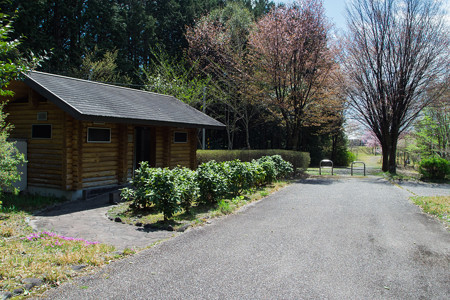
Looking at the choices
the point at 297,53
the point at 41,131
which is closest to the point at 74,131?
the point at 41,131

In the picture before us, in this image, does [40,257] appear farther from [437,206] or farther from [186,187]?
[437,206]

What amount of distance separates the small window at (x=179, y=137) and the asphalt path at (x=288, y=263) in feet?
20.3

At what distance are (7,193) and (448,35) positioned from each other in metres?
21.2

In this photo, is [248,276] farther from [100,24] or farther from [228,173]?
[100,24]

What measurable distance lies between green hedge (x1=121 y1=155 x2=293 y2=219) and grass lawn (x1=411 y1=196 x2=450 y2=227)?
490 cm

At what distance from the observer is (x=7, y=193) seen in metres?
9.01

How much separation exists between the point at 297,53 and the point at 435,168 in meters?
9.45

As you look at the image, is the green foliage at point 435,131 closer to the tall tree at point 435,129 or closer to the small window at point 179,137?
the tall tree at point 435,129

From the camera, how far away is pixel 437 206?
27.8ft

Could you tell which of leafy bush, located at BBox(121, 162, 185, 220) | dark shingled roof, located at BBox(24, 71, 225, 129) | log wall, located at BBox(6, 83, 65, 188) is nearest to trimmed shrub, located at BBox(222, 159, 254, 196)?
leafy bush, located at BBox(121, 162, 185, 220)

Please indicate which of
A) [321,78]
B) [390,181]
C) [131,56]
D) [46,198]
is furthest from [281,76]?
[131,56]

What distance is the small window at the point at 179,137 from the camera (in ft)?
40.9

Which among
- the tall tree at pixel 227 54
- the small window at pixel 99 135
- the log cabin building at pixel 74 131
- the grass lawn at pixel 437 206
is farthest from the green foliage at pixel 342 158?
the small window at pixel 99 135

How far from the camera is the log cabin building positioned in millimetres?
8477
